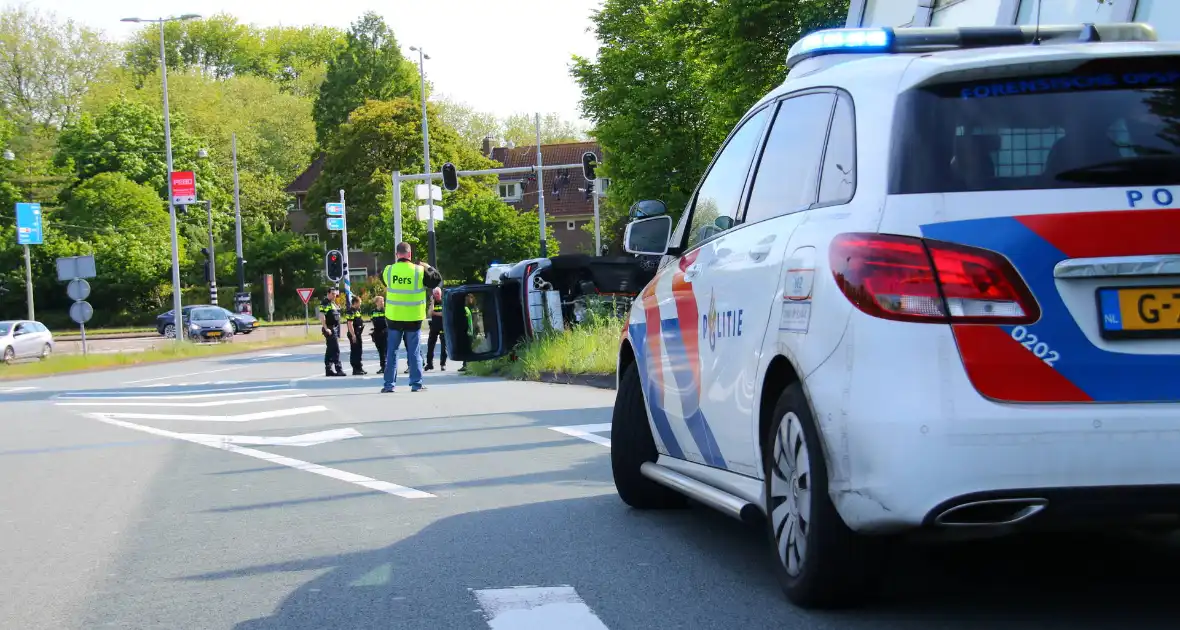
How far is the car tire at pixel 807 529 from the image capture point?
4648mm

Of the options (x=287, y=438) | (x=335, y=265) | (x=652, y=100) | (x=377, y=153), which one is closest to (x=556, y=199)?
(x=377, y=153)

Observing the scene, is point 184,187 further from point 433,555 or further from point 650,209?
point 433,555

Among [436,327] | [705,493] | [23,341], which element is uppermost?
[705,493]

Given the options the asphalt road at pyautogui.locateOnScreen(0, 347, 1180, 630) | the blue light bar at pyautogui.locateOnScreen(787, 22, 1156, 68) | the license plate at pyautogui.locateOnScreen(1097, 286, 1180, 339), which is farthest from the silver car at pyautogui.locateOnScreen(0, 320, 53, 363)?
the license plate at pyautogui.locateOnScreen(1097, 286, 1180, 339)

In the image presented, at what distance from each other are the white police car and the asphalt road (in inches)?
Result: 26.9

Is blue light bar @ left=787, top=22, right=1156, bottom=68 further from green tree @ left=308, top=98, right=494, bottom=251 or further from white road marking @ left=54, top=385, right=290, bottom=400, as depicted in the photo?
green tree @ left=308, top=98, right=494, bottom=251

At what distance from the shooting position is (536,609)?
204 inches

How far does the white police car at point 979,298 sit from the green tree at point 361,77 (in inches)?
3695

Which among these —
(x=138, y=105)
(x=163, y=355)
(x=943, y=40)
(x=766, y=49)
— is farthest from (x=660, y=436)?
(x=138, y=105)

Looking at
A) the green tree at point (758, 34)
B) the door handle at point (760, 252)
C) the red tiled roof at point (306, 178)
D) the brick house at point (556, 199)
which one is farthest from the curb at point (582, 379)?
the red tiled roof at point (306, 178)

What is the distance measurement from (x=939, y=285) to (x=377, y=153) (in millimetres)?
85587

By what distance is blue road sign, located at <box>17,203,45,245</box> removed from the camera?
5812 cm

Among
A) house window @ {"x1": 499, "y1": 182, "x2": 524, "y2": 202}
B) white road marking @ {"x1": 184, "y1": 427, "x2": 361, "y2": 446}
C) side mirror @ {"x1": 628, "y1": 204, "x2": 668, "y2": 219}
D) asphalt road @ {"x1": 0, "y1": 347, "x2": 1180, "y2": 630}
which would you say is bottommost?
white road marking @ {"x1": 184, "y1": 427, "x2": 361, "y2": 446}

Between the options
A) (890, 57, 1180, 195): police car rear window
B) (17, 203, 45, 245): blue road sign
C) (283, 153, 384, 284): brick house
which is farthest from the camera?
(283, 153, 384, 284): brick house
